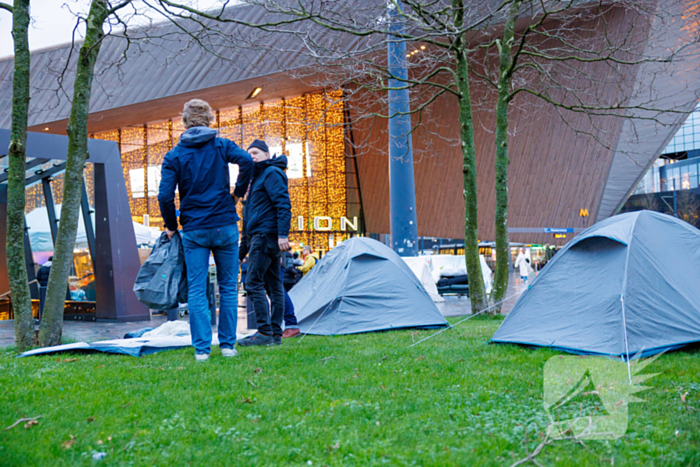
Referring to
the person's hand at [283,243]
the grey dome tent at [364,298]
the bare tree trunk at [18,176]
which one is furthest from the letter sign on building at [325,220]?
the person's hand at [283,243]

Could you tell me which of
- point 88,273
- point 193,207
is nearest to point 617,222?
point 193,207

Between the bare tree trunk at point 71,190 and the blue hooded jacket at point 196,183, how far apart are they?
177 cm

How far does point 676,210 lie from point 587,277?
1822 inches

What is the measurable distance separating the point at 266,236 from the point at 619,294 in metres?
3.17

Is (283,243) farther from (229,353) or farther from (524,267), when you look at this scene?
(524,267)

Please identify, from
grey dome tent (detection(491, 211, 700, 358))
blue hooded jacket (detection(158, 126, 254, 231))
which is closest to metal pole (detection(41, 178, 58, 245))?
blue hooded jacket (detection(158, 126, 254, 231))

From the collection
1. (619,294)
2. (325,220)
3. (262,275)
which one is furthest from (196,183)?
(325,220)

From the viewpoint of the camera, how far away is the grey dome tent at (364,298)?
7031 millimetres

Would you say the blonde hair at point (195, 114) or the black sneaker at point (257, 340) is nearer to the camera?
the blonde hair at point (195, 114)

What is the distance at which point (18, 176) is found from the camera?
5.73 meters

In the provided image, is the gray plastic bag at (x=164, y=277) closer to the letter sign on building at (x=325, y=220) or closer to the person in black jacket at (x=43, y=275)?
the person in black jacket at (x=43, y=275)

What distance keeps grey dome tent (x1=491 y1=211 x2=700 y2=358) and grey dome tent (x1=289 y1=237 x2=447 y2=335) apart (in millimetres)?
1722

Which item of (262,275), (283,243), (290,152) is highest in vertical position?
(290,152)

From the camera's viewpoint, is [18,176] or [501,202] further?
[501,202]
